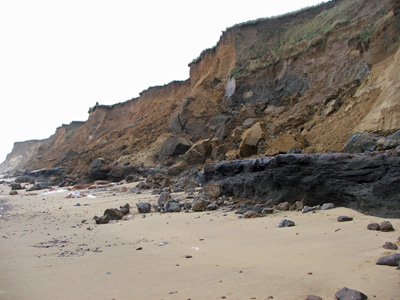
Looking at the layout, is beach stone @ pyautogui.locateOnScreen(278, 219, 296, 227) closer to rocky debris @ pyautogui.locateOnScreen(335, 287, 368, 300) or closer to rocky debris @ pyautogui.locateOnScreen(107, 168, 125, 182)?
rocky debris @ pyautogui.locateOnScreen(335, 287, 368, 300)

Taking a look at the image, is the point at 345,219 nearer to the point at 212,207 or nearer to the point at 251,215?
the point at 251,215

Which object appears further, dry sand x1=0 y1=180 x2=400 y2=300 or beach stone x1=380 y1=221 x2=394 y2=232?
beach stone x1=380 y1=221 x2=394 y2=232

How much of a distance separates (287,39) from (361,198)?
19.5 metres

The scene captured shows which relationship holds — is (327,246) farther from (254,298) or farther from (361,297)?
(254,298)

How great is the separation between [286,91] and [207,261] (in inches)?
645

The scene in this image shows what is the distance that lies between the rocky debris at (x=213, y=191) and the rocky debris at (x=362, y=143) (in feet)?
10.5

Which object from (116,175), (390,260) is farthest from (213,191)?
(116,175)

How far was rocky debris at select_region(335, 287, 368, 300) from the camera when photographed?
84.2 inches

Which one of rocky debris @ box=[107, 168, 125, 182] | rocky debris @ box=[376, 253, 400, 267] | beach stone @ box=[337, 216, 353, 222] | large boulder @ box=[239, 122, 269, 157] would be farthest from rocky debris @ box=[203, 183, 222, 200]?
→ rocky debris @ box=[107, 168, 125, 182]

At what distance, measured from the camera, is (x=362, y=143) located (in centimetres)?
702

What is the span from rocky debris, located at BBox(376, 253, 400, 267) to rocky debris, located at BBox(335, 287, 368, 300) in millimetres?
604

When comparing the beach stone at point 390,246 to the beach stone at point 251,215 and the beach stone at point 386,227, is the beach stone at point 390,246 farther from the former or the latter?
the beach stone at point 251,215

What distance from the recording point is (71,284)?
9.32 ft

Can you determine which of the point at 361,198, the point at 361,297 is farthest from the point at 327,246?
the point at 361,198
